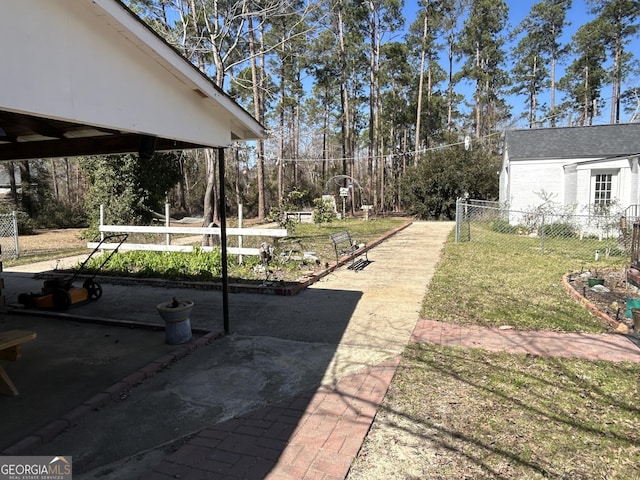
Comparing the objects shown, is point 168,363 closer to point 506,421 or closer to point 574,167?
point 506,421

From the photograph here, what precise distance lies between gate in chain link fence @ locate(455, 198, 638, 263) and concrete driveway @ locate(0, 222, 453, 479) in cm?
687

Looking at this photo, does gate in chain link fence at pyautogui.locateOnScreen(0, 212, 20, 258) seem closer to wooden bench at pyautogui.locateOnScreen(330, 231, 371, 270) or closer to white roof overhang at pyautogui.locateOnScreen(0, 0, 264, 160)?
wooden bench at pyautogui.locateOnScreen(330, 231, 371, 270)

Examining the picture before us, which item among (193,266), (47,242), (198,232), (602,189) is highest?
(602,189)

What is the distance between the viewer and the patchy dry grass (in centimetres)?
257

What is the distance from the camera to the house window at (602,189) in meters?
16.1

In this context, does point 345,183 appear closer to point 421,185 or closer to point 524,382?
point 421,185

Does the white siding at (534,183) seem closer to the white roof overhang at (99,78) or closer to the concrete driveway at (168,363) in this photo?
the concrete driveway at (168,363)

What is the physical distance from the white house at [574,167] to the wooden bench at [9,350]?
17454 millimetres

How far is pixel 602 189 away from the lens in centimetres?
1625

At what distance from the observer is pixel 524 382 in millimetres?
3705

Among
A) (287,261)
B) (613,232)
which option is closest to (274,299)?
(287,261)

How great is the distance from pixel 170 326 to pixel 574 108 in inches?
1701

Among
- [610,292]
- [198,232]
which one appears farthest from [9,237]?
[610,292]

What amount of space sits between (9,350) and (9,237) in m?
Answer: 17.3
